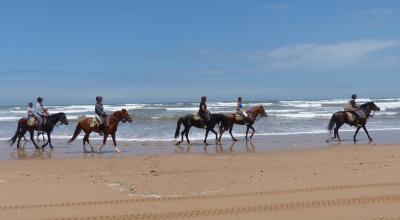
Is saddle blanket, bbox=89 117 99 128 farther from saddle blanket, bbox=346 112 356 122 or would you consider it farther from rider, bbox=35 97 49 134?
saddle blanket, bbox=346 112 356 122

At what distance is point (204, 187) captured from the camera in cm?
630

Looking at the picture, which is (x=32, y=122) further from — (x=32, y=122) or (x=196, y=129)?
(x=196, y=129)

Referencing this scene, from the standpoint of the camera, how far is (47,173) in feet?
25.9

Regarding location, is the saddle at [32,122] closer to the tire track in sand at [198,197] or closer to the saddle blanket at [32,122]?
the saddle blanket at [32,122]

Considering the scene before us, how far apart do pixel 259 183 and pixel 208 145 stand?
24.0 ft

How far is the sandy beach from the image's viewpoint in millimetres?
4917

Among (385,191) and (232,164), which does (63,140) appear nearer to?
(232,164)

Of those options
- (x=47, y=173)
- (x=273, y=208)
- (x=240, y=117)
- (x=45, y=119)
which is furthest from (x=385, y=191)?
(x=45, y=119)

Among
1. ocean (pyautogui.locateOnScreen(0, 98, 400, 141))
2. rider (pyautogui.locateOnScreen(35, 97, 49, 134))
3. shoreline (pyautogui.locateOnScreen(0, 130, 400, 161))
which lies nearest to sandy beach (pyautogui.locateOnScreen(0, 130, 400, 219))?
shoreline (pyautogui.locateOnScreen(0, 130, 400, 161))

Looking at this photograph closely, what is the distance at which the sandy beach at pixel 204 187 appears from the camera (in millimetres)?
4917

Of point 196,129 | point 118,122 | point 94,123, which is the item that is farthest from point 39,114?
point 196,129

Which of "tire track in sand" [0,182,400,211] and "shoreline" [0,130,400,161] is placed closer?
"tire track in sand" [0,182,400,211]

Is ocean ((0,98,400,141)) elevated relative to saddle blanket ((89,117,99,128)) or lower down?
lower down

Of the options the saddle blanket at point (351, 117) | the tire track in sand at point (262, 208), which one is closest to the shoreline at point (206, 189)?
the tire track in sand at point (262, 208)
